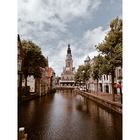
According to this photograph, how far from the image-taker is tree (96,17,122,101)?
9.70m

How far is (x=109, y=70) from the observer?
400 inches

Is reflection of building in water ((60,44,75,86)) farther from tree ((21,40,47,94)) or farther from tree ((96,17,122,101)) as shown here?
tree ((96,17,122,101))

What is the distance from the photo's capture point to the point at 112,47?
1018cm

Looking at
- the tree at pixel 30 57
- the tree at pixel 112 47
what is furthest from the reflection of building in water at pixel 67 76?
the tree at pixel 112 47

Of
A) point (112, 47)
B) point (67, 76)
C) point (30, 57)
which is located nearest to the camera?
point (112, 47)

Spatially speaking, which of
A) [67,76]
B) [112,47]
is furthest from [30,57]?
[67,76]

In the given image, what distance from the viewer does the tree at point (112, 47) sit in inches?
382

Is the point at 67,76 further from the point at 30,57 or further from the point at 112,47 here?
the point at 112,47

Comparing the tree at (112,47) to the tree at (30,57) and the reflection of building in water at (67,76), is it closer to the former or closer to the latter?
the tree at (30,57)
